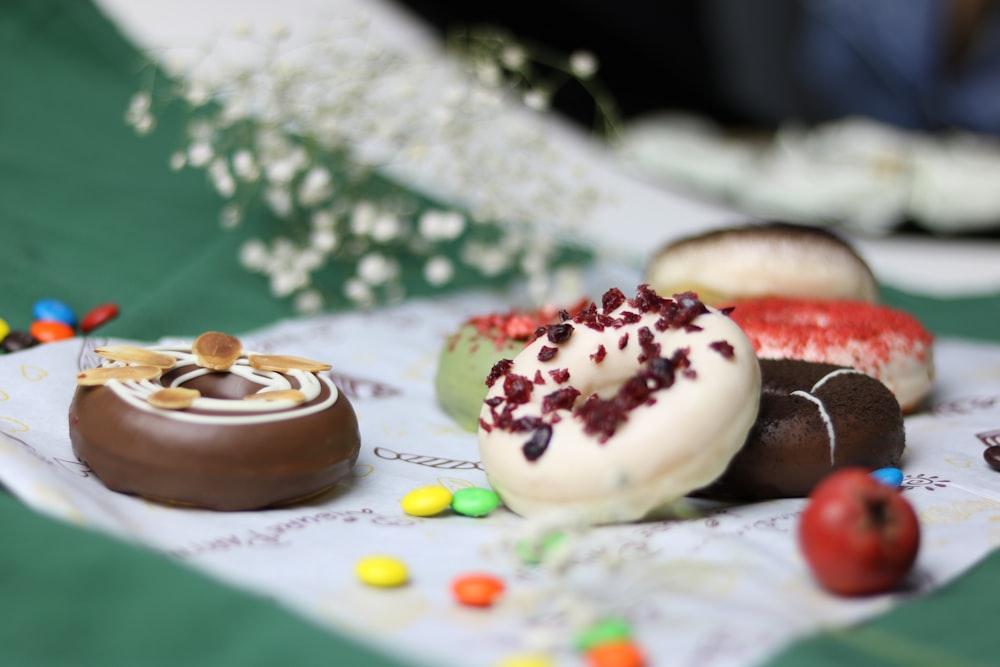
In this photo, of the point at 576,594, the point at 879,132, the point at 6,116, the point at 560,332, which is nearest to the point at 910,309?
the point at 879,132

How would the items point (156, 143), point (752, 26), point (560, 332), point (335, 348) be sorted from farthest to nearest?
1. point (752, 26)
2. point (156, 143)
3. point (335, 348)
4. point (560, 332)

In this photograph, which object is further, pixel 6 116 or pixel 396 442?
pixel 6 116

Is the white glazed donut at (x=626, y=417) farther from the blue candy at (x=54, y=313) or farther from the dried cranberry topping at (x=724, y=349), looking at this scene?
the blue candy at (x=54, y=313)

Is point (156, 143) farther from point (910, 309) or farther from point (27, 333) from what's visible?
point (910, 309)

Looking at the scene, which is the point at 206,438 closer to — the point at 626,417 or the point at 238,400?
the point at 238,400

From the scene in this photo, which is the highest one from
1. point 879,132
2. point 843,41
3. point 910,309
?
point 843,41

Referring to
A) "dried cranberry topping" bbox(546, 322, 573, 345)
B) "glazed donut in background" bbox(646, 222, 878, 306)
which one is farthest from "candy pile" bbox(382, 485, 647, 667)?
"glazed donut in background" bbox(646, 222, 878, 306)

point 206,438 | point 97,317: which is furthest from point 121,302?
point 206,438

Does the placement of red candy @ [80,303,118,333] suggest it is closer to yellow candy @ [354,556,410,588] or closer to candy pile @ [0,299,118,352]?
candy pile @ [0,299,118,352]
